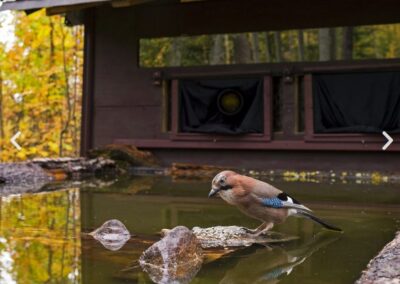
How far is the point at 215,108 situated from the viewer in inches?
420

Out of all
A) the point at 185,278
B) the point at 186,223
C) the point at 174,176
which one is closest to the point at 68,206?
the point at 186,223

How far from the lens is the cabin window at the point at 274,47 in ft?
31.7

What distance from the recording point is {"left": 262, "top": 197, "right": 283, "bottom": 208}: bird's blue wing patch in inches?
158

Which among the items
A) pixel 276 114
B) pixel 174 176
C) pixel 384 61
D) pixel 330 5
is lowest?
pixel 174 176

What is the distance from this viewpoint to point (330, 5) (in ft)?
32.6

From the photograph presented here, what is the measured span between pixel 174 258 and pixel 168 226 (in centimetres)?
150

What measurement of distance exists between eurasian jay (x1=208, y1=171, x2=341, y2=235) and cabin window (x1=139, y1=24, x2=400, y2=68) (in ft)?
20.4

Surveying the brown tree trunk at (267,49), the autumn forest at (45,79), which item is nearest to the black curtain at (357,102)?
the brown tree trunk at (267,49)

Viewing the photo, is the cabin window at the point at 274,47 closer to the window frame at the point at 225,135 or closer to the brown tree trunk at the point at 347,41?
the brown tree trunk at the point at 347,41

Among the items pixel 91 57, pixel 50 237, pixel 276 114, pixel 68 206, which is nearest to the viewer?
pixel 50 237

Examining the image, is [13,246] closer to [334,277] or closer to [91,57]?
[334,277]

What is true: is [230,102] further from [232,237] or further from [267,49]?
[232,237]

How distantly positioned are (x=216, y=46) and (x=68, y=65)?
332 inches

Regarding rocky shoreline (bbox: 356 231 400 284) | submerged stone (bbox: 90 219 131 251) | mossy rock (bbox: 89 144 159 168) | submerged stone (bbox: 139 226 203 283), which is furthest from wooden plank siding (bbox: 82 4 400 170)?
submerged stone (bbox: 139 226 203 283)
